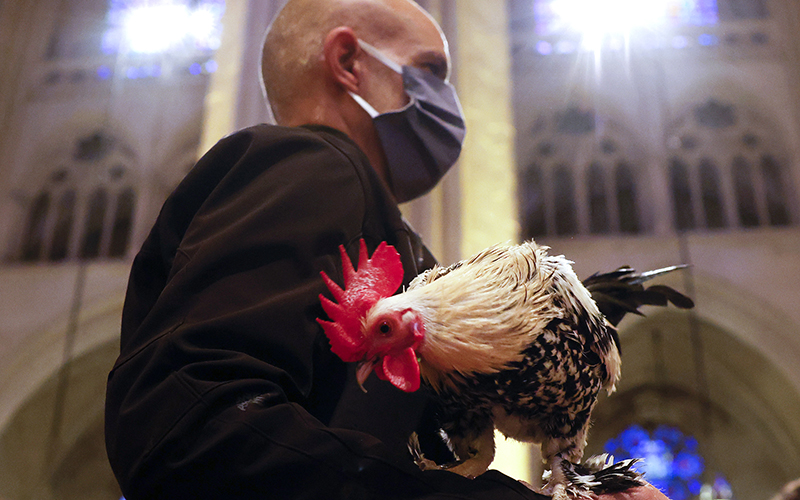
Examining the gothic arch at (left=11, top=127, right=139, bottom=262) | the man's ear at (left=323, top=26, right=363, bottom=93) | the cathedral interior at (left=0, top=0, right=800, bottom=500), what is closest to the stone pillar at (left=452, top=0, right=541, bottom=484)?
the man's ear at (left=323, top=26, right=363, bottom=93)

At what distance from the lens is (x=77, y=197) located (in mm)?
9102

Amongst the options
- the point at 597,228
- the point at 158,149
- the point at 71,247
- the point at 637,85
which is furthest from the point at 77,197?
the point at 637,85

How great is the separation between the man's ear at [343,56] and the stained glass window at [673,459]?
24.1ft

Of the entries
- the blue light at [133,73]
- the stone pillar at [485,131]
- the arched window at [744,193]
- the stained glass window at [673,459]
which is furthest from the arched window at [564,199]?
the stone pillar at [485,131]

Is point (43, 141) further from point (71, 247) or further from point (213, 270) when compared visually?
point (213, 270)

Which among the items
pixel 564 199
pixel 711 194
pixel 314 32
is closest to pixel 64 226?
pixel 564 199

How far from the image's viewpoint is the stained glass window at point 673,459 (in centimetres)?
773

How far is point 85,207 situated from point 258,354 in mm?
9412

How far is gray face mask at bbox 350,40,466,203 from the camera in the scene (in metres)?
1.06

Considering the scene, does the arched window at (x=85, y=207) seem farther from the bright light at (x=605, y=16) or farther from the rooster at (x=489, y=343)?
the rooster at (x=489, y=343)

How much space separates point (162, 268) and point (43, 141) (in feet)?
31.4

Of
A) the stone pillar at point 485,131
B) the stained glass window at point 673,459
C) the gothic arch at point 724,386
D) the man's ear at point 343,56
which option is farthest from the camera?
the gothic arch at point 724,386

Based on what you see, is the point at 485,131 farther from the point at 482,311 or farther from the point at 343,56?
the point at 482,311

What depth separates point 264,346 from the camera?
2.11ft
